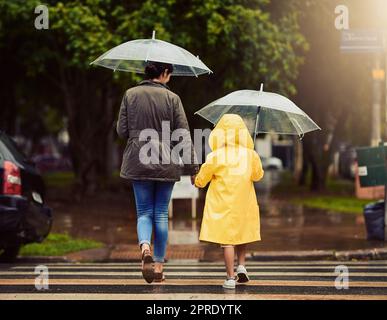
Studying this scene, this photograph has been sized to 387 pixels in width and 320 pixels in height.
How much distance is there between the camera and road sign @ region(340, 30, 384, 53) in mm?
11891

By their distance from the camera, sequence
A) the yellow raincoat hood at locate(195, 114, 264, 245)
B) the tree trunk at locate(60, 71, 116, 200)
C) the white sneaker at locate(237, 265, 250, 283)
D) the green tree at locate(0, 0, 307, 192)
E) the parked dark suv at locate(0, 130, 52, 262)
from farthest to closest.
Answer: the tree trunk at locate(60, 71, 116, 200) < the green tree at locate(0, 0, 307, 192) < the parked dark suv at locate(0, 130, 52, 262) < the white sneaker at locate(237, 265, 250, 283) < the yellow raincoat hood at locate(195, 114, 264, 245)

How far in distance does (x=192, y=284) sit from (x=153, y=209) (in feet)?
2.45

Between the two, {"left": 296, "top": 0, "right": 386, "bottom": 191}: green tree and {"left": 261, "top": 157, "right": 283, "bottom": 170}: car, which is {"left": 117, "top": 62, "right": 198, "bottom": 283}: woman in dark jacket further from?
{"left": 261, "top": 157, "right": 283, "bottom": 170}: car

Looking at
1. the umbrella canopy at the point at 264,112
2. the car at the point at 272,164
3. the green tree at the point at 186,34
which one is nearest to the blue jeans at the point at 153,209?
the umbrella canopy at the point at 264,112

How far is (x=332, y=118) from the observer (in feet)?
103

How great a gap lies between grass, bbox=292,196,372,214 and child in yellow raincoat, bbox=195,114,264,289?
36.9ft

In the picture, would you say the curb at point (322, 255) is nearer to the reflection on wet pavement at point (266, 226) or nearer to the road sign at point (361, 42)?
the reflection on wet pavement at point (266, 226)

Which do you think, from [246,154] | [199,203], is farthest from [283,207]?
[246,154]

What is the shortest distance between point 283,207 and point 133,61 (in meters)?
12.3

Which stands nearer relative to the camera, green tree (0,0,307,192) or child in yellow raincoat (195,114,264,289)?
child in yellow raincoat (195,114,264,289)

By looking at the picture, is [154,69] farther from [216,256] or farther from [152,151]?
[216,256]

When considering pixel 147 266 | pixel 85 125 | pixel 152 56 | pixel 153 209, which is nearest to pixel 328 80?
pixel 85 125

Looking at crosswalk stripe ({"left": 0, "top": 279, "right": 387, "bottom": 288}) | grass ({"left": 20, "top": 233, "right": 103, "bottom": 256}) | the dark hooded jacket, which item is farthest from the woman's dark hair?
grass ({"left": 20, "top": 233, "right": 103, "bottom": 256})

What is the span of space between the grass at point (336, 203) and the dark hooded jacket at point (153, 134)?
11456 millimetres
